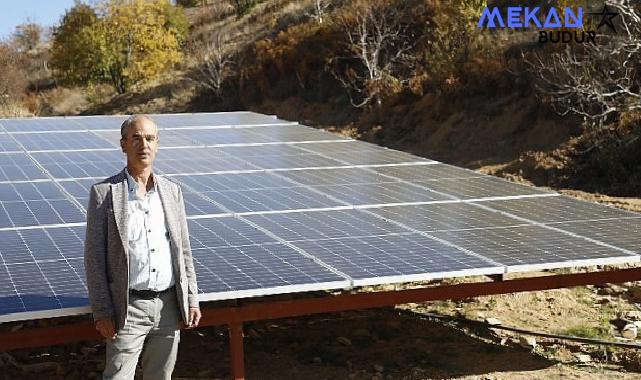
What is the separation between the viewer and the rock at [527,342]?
12384 mm

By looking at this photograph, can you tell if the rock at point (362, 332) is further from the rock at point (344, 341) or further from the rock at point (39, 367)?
the rock at point (39, 367)

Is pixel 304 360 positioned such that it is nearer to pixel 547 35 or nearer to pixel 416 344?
pixel 416 344

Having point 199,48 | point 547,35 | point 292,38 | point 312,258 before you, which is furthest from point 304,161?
point 199,48

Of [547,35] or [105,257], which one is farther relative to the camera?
[547,35]

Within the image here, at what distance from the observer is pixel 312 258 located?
892 cm

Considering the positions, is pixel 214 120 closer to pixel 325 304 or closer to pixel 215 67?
pixel 325 304

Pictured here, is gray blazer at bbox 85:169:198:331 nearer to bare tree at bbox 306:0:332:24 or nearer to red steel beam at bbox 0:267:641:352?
red steel beam at bbox 0:267:641:352

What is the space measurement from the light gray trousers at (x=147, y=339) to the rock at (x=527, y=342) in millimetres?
6908

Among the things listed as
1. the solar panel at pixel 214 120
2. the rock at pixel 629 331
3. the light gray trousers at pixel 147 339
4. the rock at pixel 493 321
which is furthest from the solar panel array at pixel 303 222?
the solar panel at pixel 214 120

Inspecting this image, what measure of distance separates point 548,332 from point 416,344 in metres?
2.05

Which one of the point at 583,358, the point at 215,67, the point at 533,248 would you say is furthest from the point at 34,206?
the point at 215,67

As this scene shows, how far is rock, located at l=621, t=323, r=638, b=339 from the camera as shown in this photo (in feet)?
42.0

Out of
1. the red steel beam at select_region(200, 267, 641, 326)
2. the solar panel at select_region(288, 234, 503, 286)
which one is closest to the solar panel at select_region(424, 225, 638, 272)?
the solar panel at select_region(288, 234, 503, 286)

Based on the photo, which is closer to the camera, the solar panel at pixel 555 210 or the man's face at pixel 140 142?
the man's face at pixel 140 142
